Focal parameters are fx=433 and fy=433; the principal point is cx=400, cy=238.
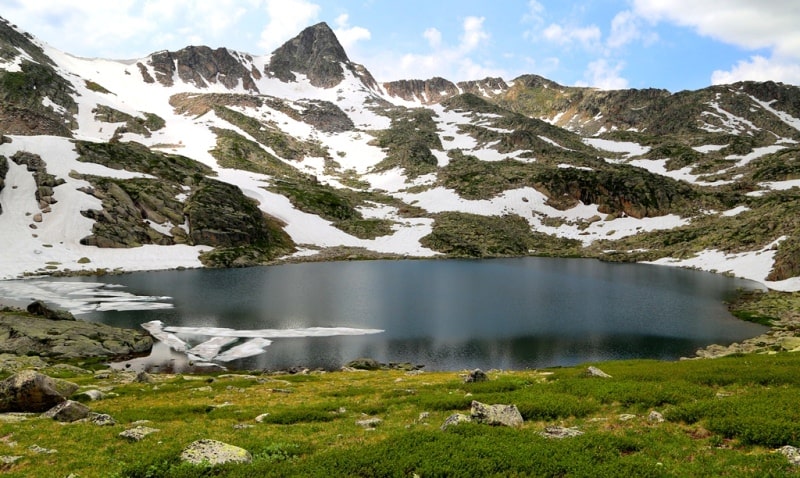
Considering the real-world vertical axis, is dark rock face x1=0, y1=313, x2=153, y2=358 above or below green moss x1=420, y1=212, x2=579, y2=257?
below

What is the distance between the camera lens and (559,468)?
11242mm

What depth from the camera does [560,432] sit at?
571 inches

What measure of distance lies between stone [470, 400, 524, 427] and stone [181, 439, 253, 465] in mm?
7985

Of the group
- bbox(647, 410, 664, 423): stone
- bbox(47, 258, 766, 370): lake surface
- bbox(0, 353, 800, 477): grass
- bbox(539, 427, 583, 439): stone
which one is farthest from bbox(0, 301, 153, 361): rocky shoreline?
bbox(647, 410, 664, 423): stone

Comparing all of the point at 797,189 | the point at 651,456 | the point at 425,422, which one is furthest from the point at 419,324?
the point at 797,189

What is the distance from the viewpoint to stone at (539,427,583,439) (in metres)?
14.1

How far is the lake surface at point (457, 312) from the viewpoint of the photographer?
52906mm

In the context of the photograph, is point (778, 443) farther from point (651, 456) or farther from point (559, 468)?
point (559, 468)

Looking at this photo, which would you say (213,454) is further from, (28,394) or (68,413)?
(28,394)

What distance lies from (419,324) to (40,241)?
9652 centimetres

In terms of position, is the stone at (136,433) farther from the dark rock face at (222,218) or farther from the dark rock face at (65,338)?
the dark rock face at (222,218)

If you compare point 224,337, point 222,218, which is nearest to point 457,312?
point 224,337

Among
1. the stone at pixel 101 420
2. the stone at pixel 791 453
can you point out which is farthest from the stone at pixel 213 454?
the stone at pixel 791 453

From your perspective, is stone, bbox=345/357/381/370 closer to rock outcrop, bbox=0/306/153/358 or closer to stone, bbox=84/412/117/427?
rock outcrop, bbox=0/306/153/358
